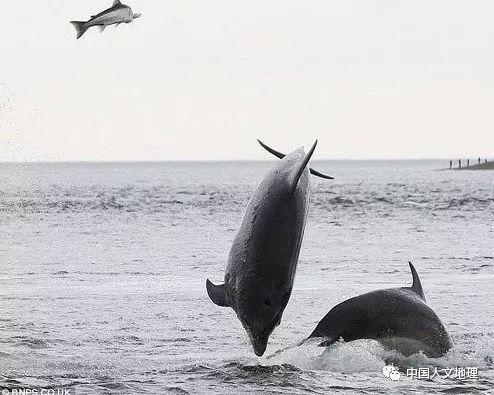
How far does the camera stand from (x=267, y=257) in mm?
7688

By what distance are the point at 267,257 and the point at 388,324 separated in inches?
123

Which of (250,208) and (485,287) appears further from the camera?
(485,287)

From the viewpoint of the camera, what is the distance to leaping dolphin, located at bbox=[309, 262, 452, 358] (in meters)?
10.2

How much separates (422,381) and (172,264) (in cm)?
1377

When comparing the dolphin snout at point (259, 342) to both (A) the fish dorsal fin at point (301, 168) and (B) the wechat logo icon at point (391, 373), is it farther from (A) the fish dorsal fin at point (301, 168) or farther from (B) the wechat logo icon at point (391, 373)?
(B) the wechat logo icon at point (391, 373)

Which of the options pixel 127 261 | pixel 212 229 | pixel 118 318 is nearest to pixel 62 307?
pixel 118 318

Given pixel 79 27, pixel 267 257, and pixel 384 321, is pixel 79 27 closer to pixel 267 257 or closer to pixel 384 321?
pixel 384 321

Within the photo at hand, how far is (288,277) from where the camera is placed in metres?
7.68

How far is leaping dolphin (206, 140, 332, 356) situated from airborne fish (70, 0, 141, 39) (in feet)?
21.7

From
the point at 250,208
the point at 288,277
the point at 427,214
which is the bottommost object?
the point at 427,214

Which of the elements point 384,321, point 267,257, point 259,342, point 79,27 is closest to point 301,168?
point 267,257

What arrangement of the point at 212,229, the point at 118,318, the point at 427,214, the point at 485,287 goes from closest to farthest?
the point at 118,318, the point at 485,287, the point at 212,229, the point at 427,214

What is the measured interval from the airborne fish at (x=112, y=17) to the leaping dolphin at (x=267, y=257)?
21.7ft

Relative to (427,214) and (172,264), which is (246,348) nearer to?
(172,264)
